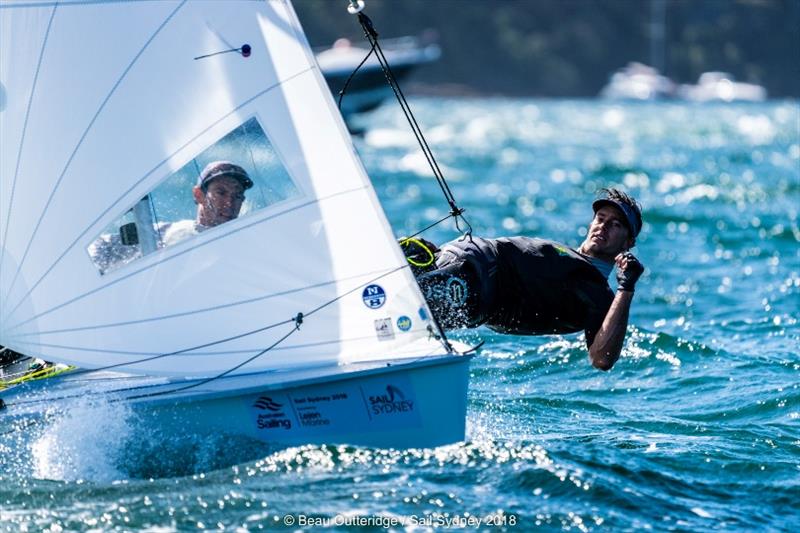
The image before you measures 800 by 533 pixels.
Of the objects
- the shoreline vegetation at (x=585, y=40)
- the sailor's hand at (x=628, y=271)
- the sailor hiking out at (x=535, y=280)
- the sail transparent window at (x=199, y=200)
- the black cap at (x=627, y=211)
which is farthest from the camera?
the shoreline vegetation at (x=585, y=40)

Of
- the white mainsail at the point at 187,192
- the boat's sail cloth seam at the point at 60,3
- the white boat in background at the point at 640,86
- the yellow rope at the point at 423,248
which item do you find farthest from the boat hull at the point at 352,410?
the white boat in background at the point at 640,86

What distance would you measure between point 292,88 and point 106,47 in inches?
29.8

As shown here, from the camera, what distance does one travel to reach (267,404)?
5223 mm

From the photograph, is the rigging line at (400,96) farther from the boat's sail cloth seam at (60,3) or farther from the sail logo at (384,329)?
the boat's sail cloth seam at (60,3)

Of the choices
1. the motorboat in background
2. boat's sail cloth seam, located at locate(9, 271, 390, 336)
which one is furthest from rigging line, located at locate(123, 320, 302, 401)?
the motorboat in background

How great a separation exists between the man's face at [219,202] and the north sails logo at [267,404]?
2.37 feet

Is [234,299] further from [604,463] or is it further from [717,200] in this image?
[717,200]

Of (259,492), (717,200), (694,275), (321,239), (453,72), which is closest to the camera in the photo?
(259,492)

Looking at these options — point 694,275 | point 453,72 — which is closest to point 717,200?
point 694,275

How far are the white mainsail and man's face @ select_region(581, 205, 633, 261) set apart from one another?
131 centimetres

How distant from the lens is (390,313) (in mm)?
5332

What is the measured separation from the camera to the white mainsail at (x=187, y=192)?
532cm

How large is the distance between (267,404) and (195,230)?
76cm

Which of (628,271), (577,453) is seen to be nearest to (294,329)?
(577,453)
